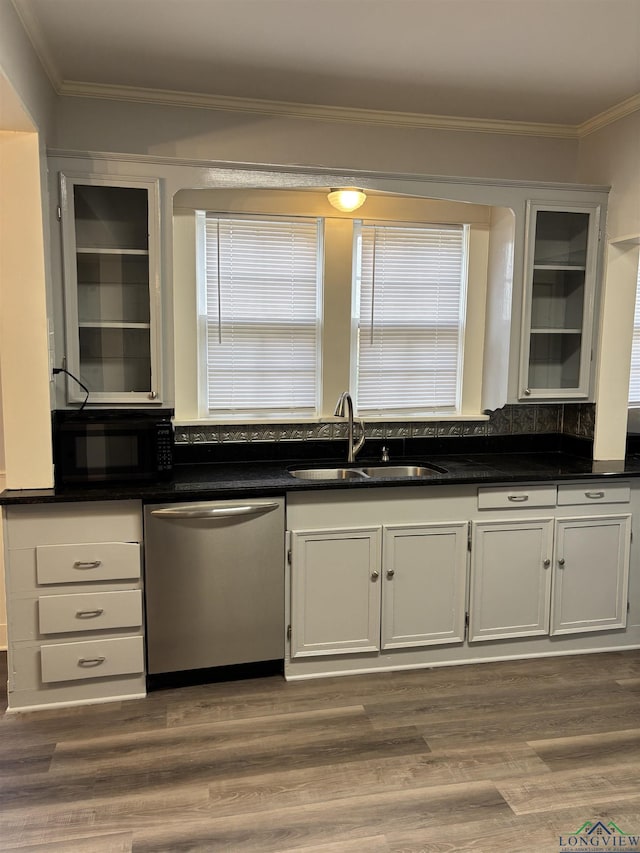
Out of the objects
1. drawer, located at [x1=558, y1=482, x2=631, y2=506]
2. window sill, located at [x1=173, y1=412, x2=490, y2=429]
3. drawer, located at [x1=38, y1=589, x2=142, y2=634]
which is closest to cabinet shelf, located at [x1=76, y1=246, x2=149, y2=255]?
window sill, located at [x1=173, y1=412, x2=490, y2=429]

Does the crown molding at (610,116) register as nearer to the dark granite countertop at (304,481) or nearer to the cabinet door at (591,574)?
the dark granite countertop at (304,481)

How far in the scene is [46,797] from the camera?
2.16 meters

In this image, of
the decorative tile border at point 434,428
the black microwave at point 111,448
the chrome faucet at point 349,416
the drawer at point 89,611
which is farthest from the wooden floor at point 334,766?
the decorative tile border at point 434,428

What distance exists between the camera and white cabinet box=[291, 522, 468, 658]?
293 cm

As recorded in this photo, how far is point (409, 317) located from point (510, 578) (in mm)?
1499

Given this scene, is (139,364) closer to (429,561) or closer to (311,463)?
(311,463)

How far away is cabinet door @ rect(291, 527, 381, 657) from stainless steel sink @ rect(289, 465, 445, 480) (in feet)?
1.52

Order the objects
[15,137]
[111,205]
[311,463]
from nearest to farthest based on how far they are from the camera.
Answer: [15,137] → [111,205] → [311,463]

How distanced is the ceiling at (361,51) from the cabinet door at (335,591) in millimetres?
2054

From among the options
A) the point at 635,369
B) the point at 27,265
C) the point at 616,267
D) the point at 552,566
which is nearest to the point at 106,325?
the point at 27,265

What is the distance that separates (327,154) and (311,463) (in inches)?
63.1

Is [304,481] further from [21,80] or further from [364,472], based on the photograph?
[21,80]

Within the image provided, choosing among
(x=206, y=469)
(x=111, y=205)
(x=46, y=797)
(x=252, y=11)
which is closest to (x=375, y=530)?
(x=206, y=469)

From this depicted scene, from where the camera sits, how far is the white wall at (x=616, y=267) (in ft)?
10.5
